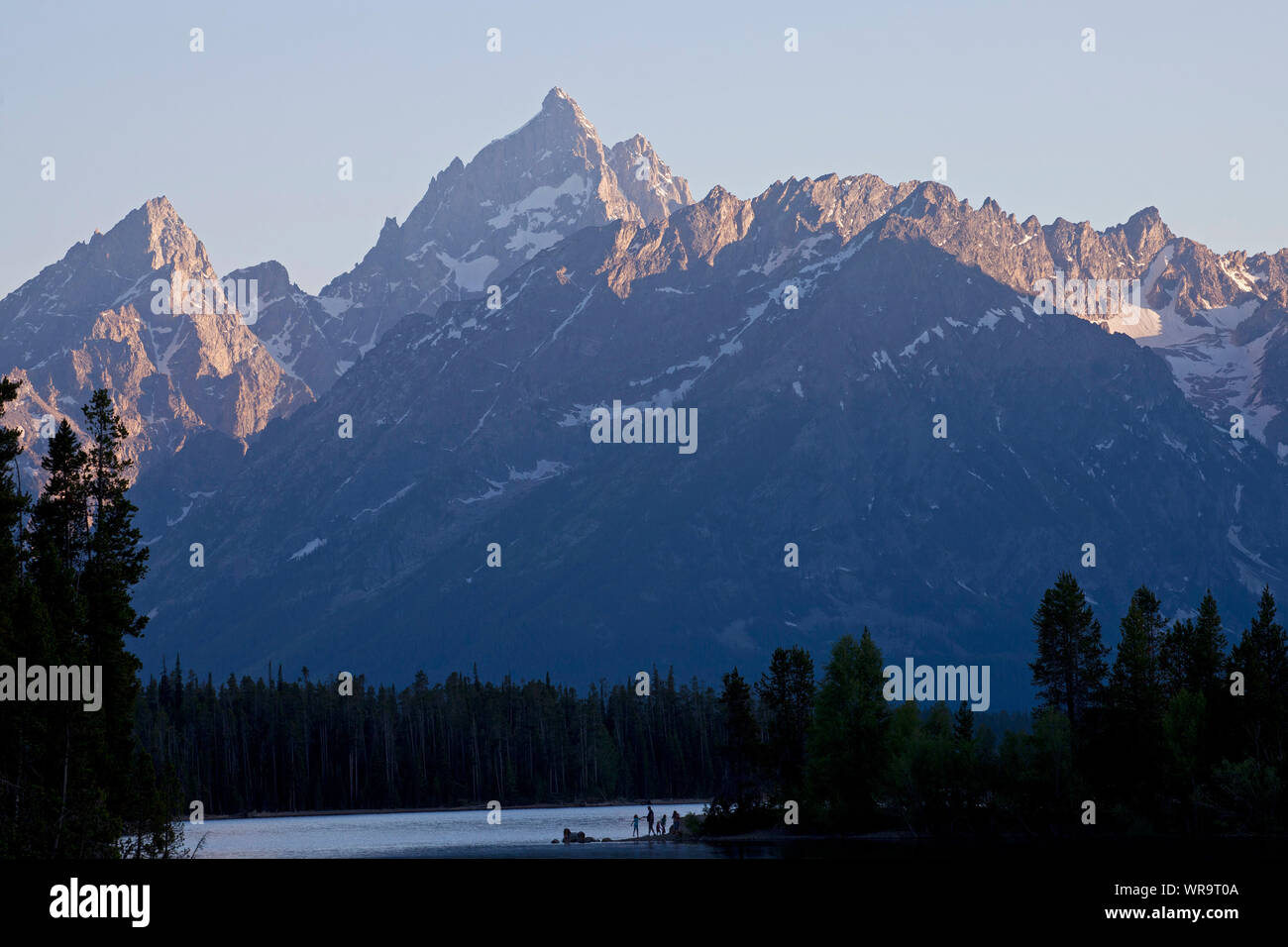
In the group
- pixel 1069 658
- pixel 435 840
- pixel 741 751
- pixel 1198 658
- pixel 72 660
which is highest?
pixel 72 660

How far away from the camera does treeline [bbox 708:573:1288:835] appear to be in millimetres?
114250

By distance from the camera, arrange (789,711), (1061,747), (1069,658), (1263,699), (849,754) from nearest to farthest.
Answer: (1263,699) → (1061,747) → (849,754) → (1069,658) → (789,711)

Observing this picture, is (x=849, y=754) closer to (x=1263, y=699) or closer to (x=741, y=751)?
(x=741, y=751)

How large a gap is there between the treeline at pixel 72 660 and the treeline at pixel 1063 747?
55035 millimetres

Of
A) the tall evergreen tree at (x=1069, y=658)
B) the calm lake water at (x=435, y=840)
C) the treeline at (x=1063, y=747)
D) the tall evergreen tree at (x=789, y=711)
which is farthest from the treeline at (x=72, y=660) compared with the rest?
the tall evergreen tree at (x=1069, y=658)

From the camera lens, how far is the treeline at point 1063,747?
11425 cm

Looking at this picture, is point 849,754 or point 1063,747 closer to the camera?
point 1063,747

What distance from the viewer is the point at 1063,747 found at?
117 meters

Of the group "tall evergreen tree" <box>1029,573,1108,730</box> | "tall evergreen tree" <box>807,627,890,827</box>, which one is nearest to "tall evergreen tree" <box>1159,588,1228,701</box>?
"tall evergreen tree" <box>1029,573,1108,730</box>

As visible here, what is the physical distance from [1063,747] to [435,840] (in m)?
54.5

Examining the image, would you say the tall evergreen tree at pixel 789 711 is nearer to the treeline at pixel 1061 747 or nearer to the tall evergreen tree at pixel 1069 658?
the treeline at pixel 1061 747

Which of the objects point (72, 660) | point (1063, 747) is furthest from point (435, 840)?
point (72, 660)
